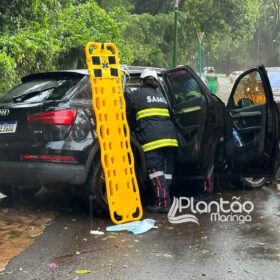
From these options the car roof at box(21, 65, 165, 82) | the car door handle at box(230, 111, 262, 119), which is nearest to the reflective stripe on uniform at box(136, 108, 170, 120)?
the car roof at box(21, 65, 165, 82)

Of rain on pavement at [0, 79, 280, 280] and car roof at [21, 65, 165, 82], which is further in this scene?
car roof at [21, 65, 165, 82]

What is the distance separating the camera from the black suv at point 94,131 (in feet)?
17.4

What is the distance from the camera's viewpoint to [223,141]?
21.0 ft

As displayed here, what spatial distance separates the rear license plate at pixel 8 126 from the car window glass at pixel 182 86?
204 centimetres

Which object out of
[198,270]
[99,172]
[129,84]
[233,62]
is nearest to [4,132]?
[99,172]

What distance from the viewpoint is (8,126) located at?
5.49 metres

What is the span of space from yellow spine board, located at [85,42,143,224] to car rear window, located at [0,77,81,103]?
0.32m

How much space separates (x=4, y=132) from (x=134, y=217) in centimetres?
171

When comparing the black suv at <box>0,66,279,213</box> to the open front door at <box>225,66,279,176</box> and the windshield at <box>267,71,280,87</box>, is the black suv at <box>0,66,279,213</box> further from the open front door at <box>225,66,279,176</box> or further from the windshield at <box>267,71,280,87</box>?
the windshield at <box>267,71,280,87</box>

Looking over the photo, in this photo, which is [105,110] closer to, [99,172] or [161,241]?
[99,172]

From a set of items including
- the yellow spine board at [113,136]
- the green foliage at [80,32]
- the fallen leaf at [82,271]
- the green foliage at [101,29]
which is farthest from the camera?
the green foliage at [80,32]

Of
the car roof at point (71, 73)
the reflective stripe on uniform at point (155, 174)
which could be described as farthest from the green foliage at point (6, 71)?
the reflective stripe on uniform at point (155, 174)

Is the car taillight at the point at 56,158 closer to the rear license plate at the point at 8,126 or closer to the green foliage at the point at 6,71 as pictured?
the rear license plate at the point at 8,126

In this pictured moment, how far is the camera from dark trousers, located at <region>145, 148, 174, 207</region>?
573 centimetres
